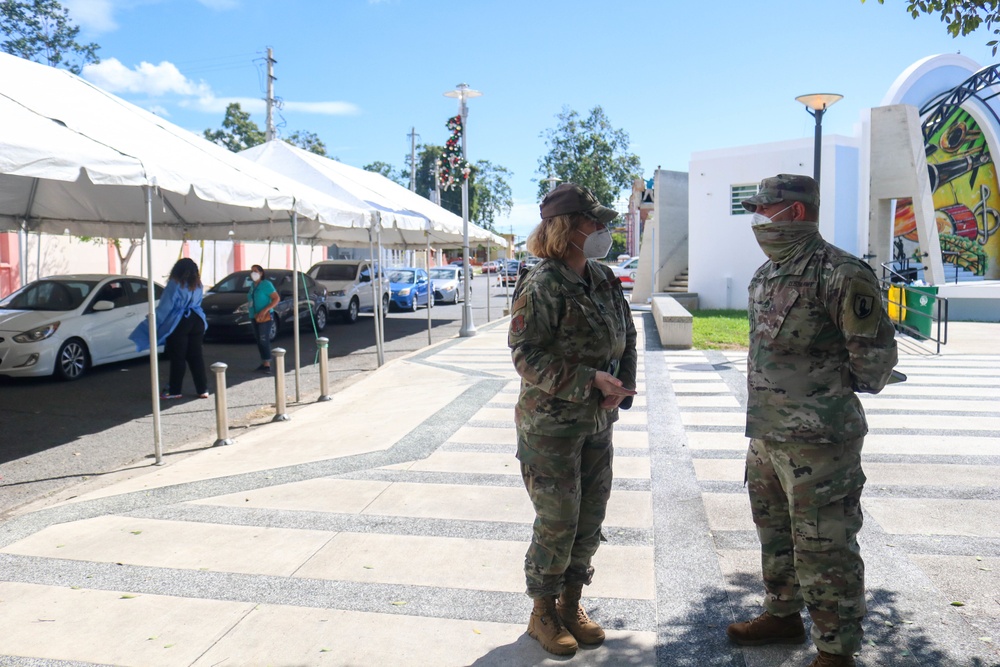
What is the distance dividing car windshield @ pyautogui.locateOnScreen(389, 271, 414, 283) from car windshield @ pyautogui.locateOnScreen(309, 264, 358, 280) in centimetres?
472

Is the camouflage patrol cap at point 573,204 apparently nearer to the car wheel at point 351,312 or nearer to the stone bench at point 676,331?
the stone bench at point 676,331

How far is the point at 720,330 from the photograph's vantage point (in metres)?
15.8

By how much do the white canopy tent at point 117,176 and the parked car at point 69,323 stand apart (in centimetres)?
140

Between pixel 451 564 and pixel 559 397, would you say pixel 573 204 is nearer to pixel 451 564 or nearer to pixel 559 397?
pixel 559 397

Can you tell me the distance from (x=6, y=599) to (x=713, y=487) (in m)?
4.33

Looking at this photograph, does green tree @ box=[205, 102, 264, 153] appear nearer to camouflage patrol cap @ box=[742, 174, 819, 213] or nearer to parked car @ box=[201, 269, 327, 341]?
parked car @ box=[201, 269, 327, 341]

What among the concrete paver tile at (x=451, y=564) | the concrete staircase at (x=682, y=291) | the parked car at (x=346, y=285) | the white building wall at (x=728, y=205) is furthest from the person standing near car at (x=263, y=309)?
the white building wall at (x=728, y=205)

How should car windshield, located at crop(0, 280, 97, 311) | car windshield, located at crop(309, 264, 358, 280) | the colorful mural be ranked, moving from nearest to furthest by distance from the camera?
car windshield, located at crop(0, 280, 97, 311), car windshield, located at crop(309, 264, 358, 280), the colorful mural

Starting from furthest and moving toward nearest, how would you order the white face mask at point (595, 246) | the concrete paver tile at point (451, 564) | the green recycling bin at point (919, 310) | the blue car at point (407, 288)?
the blue car at point (407, 288) < the green recycling bin at point (919, 310) < the concrete paver tile at point (451, 564) < the white face mask at point (595, 246)

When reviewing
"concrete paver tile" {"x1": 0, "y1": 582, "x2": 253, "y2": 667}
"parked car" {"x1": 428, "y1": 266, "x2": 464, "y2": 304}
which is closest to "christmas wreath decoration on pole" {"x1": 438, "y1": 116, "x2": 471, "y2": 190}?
"parked car" {"x1": 428, "y1": 266, "x2": 464, "y2": 304}

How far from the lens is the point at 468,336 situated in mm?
16531

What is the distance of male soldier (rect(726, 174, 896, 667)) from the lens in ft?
9.06

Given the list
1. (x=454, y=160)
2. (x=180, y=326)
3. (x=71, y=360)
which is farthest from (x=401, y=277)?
(x=180, y=326)

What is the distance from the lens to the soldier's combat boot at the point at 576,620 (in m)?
3.25
